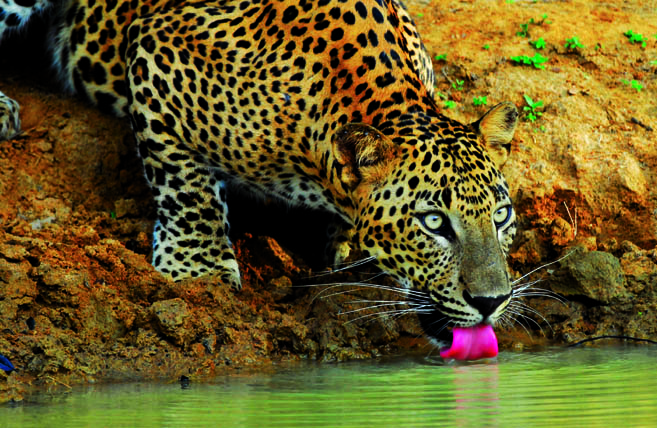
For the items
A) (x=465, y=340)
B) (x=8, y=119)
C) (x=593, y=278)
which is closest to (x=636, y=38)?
(x=593, y=278)

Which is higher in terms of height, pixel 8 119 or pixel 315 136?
pixel 8 119

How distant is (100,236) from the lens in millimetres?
8492

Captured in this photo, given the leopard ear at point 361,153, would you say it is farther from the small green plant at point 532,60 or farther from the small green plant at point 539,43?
the small green plant at point 539,43

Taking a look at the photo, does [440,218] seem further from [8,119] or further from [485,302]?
[8,119]

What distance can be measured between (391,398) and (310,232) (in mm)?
3487

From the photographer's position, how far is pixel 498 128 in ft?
24.2

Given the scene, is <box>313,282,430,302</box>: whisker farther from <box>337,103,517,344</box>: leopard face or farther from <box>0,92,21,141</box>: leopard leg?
<box>0,92,21,141</box>: leopard leg

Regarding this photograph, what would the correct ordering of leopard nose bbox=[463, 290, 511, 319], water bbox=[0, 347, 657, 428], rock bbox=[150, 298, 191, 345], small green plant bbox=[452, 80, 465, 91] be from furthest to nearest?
small green plant bbox=[452, 80, 465, 91], rock bbox=[150, 298, 191, 345], leopard nose bbox=[463, 290, 511, 319], water bbox=[0, 347, 657, 428]

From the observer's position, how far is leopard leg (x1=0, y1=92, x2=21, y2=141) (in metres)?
9.02

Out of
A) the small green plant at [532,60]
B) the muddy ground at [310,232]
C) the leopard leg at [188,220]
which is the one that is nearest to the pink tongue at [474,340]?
the muddy ground at [310,232]

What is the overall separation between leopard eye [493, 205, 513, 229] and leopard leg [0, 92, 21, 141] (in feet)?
14.2

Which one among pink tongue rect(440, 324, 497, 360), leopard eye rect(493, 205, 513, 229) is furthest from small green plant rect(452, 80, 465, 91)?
pink tongue rect(440, 324, 497, 360)

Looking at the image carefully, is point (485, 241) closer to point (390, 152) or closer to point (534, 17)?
point (390, 152)

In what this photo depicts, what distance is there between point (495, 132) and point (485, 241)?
37.7 inches
